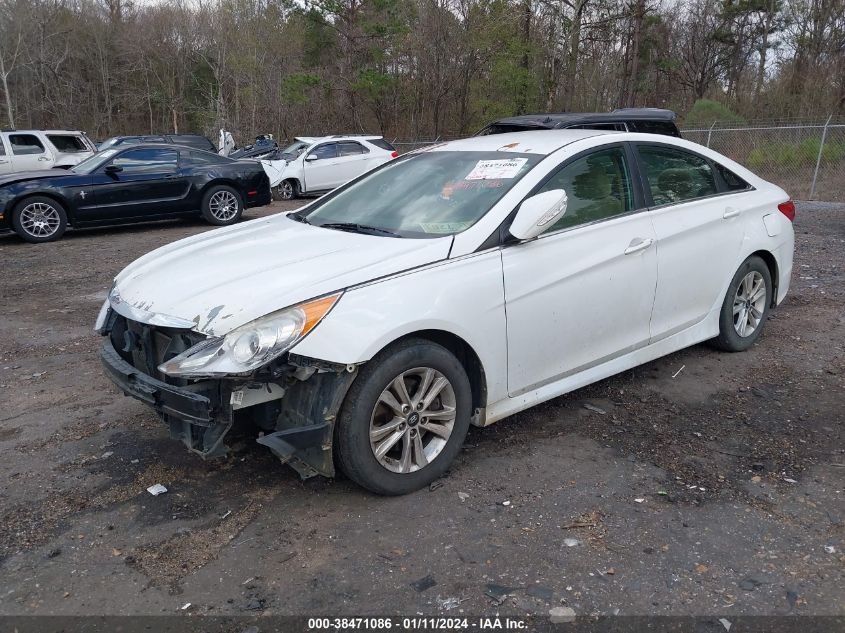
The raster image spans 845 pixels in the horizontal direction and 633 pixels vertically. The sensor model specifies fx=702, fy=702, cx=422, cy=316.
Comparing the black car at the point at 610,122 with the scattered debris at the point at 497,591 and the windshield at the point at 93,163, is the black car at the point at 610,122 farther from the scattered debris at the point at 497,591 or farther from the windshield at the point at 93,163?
the windshield at the point at 93,163

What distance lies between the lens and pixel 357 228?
396 centimetres

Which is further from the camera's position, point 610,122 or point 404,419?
point 610,122

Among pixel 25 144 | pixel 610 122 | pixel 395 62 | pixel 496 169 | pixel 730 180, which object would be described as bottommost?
pixel 730 180

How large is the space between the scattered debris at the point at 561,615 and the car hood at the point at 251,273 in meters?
1.57

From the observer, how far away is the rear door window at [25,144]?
1623 cm

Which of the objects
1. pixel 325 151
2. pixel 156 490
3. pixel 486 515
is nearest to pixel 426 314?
pixel 486 515

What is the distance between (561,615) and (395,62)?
29279 millimetres

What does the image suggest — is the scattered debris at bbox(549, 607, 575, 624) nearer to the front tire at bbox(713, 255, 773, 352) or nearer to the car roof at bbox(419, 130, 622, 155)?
the car roof at bbox(419, 130, 622, 155)

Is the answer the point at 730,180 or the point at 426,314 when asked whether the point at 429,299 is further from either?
the point at 730,180

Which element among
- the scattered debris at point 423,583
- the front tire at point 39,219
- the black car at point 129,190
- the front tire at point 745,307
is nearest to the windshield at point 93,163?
the black car at point 129,190

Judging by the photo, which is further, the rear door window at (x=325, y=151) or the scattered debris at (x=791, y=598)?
the rear door window at (x=325, y=151)

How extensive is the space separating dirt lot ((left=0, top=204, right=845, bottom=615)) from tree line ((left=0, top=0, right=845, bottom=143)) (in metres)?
22.3

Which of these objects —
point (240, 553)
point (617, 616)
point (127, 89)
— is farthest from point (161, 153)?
point (127, 89)

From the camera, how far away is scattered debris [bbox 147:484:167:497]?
11.2ft
